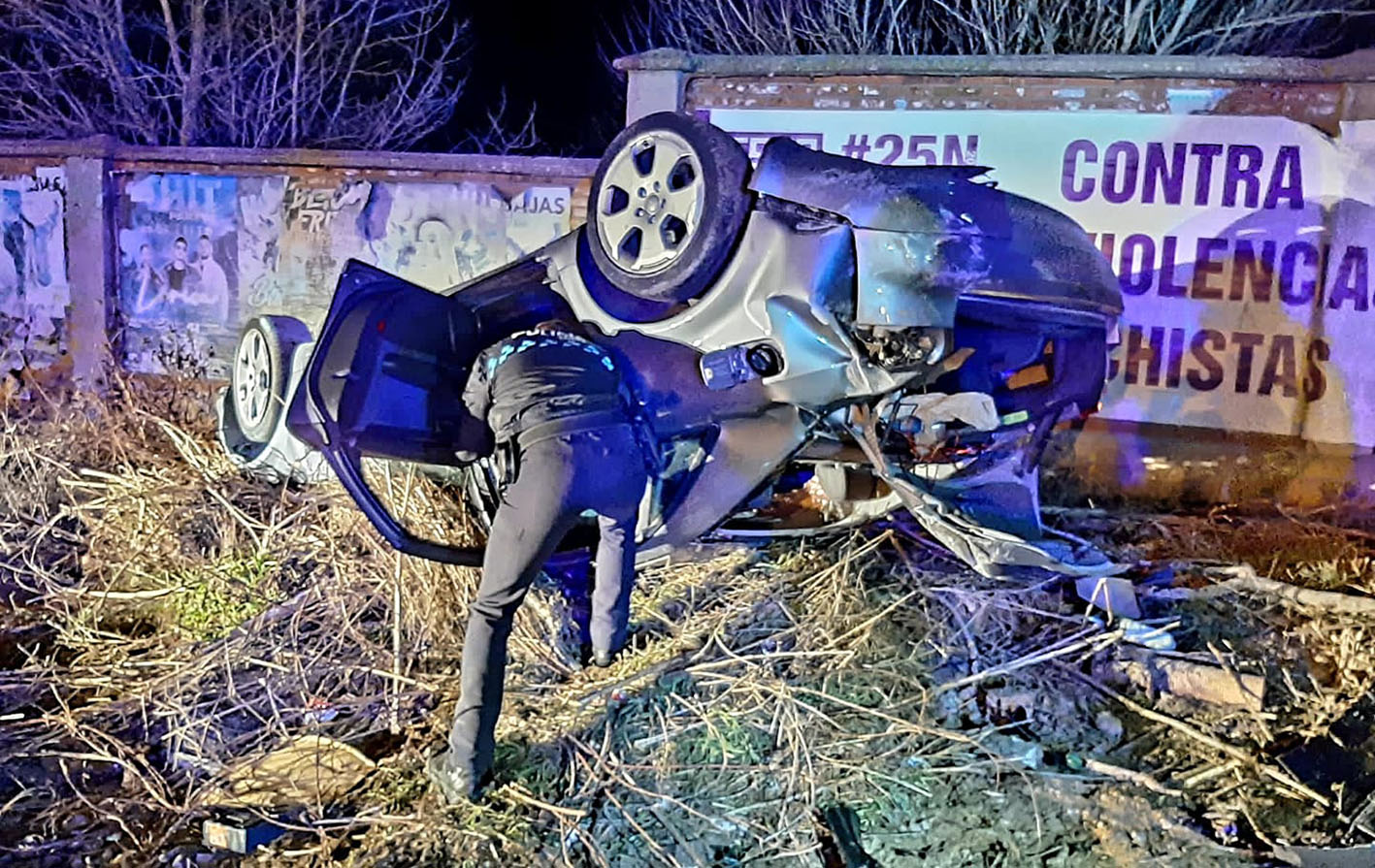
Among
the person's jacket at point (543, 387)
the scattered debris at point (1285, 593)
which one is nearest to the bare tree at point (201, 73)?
the person's jacket at point (543, 387)

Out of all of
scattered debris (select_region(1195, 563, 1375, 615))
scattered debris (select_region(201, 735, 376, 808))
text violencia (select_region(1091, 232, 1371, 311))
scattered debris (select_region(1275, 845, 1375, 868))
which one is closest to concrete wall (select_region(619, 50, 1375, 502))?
text violencia (select_region(1091, 232, 1371, 311))

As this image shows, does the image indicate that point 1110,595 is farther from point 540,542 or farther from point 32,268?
point 32,268

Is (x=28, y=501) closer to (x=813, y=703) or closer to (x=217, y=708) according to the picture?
(x=217, y=708)

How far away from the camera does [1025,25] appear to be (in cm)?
1144

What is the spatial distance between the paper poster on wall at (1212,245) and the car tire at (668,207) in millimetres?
3360

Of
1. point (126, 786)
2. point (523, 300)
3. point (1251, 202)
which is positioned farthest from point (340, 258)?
point (1251, 202)

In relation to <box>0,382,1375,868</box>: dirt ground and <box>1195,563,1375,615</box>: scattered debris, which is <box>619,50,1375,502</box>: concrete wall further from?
<box>1195,563,1375,615</box>: scattered debris

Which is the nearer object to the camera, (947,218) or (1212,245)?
(947,218)

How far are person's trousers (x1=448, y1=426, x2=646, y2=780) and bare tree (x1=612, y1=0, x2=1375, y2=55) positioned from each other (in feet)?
29.7

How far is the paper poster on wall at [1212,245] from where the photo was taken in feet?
20.0

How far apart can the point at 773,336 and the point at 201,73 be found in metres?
11.0

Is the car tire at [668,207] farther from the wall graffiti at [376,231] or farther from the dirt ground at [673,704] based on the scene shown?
the wall graffiti at [376,231]

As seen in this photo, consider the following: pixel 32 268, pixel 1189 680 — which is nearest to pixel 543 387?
pixel 1189 680

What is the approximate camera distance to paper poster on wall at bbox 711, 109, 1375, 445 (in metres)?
6.11
